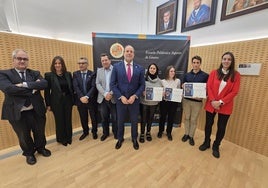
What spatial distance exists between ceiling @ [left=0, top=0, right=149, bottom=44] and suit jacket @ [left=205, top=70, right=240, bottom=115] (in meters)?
2.78

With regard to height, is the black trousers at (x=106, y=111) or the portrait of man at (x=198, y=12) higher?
the portrait of man at (x=198, y=12)

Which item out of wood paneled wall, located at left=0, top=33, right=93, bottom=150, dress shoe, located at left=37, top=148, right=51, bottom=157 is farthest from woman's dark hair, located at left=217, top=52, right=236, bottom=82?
dress shoe, located at left=37, top=148, right=51, bottom=157

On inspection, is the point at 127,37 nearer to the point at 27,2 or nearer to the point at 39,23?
the point at 39,23

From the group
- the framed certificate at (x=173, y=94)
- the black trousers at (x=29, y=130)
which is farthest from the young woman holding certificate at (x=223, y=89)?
the black trousers at (x=29, y=130)

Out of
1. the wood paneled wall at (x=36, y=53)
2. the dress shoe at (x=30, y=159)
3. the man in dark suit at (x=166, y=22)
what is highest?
the man in dark suit at (x=166, y=22)

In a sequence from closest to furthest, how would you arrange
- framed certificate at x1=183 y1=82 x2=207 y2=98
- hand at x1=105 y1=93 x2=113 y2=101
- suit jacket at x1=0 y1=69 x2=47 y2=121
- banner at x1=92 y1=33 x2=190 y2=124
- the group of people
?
suit jacket at x1=0 y1=69 x2=47 y2=121 < the group of people < framed certificate at x1=183 y1=82 x2=207 y2=98 < hand at x1=105 y1=93 x2=113 y2=101 < banner at x1=92 y1=33 x2=190 y2=124

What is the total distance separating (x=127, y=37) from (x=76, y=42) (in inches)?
45.4

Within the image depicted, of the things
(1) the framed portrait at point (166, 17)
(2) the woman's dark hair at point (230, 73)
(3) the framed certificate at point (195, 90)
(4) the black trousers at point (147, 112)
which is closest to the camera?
(2) the woman's dark hair at point (230, 73)

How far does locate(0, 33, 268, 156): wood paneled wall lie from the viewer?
221cm

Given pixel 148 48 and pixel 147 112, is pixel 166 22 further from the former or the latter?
pixel 147 112

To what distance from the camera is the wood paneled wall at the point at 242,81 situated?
221 centimetres

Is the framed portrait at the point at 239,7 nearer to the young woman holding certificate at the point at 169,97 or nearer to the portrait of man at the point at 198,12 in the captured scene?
the portrait of man at the point at 198,12

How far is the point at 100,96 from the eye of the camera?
Result: 2527 mm

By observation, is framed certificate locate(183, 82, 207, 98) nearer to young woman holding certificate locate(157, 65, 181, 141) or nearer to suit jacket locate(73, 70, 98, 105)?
young woman holding certificate locate(157, 65, 181, 141)
